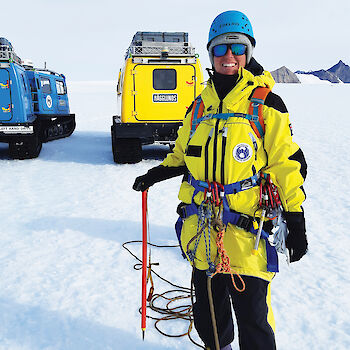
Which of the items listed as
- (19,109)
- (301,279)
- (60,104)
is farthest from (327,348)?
(60,104)

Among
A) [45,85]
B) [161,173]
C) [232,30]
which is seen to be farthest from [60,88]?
[232,30]

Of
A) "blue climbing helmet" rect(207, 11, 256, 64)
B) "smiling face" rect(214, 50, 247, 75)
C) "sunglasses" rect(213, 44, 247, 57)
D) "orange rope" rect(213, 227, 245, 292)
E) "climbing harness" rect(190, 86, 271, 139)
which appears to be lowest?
"orange rope" rect(213, 227, 245, 292)

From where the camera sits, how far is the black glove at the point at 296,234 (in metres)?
1.82

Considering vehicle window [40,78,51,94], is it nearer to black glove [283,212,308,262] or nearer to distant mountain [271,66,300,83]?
black glove [283,212,308,262]

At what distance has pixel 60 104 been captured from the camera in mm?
A: 13805

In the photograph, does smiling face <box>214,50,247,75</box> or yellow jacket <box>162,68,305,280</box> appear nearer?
yellow jacket <box>162,68,305,280</box>

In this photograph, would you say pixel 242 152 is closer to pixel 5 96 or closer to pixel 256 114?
pixel 256 114

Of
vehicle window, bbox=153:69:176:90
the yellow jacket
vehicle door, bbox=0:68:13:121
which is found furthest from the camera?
vehicle door, bbox=0:68:13:121

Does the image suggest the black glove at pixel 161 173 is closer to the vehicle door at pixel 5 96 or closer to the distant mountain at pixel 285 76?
the vehicle door at pixel 5 96

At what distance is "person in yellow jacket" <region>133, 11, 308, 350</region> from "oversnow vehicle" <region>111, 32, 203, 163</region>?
6.61 meters

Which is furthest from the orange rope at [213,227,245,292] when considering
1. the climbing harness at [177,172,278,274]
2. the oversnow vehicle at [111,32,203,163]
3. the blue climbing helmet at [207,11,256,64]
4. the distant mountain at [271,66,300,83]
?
the distant mountain at [271,66,300,83]

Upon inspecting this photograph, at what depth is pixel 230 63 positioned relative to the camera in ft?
6.37

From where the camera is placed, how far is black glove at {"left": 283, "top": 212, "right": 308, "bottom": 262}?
1.82 m

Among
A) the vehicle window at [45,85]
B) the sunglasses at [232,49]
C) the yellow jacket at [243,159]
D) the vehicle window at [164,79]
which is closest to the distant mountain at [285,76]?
the vehicle window at [45,85]
